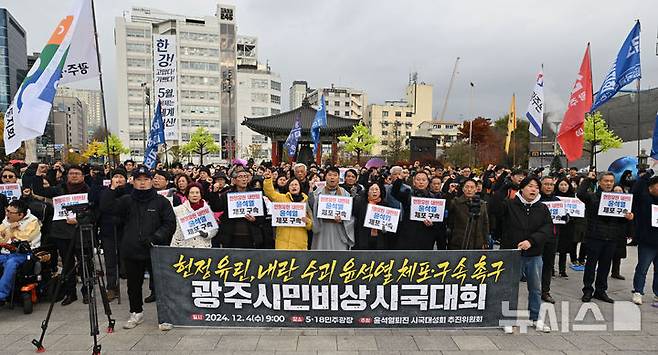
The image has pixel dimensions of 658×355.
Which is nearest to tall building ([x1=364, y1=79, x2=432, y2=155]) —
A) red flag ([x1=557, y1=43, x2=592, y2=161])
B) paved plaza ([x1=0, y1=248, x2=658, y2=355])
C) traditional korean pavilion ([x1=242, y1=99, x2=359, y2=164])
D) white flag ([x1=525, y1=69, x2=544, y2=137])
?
traditional korean pavilion ([x1=242, y1=99, x2=359, y2=164])

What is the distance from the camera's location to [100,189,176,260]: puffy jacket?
194 inches

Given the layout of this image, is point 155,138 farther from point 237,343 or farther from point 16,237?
point 237,343

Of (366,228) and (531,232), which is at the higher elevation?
(531,232)

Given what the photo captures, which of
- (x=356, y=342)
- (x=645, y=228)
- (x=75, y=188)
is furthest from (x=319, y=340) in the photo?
(x=645, y=228)

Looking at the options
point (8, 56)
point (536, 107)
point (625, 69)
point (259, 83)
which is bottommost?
point (536, 107)

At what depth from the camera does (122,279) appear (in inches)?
286

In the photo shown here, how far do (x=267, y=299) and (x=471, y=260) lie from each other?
2.50 metres

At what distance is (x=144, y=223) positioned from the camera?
5.02 meters

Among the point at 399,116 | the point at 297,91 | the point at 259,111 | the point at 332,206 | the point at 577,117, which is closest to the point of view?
the point at 332,206

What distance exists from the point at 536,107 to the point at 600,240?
698 cm

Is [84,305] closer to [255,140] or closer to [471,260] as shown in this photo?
[471,260]

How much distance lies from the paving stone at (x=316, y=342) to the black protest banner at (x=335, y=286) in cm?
16

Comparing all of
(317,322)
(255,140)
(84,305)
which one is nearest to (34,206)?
(84,305)

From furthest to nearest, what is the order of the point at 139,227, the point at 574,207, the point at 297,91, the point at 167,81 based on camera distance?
the point at 297,91
the point at 167,81
the point at 574,207
the point at 139,227
